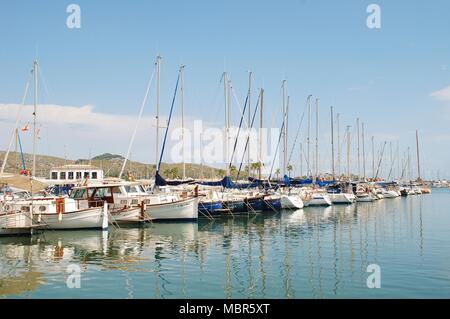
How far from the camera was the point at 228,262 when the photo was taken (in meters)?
22.1

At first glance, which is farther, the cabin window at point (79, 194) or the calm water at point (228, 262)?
the cabin window at point (79, 194)

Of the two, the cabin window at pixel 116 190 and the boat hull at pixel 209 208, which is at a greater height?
the cabin window at pixel 116 190

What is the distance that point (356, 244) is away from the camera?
28.4m

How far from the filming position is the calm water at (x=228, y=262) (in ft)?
54.0

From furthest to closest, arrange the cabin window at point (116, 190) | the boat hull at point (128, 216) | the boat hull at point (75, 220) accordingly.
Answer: the cabin window at point (116, 190), the boat hull at point (128, 216), the boat hull at point (75, 220)

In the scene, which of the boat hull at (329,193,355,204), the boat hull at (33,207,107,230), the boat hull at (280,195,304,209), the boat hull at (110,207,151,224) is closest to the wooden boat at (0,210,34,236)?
the boat hull at (33,207,107,230)

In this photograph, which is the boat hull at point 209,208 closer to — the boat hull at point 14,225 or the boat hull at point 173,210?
the boat hull at point 173,210

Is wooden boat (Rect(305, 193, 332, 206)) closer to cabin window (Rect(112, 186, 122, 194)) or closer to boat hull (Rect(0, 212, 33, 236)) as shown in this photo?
cabin window (Rect(112, 186, 122, 194))

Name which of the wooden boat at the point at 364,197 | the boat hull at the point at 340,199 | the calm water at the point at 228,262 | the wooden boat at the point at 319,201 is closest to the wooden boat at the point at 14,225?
the calm water at the point at 228,262

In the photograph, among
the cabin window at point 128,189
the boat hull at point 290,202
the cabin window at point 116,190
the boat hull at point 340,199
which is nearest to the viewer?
the cabin window at point 116,190

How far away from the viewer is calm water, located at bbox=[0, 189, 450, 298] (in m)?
16.5

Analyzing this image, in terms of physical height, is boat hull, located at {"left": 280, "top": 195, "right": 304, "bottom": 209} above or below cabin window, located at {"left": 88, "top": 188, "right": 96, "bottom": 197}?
below
